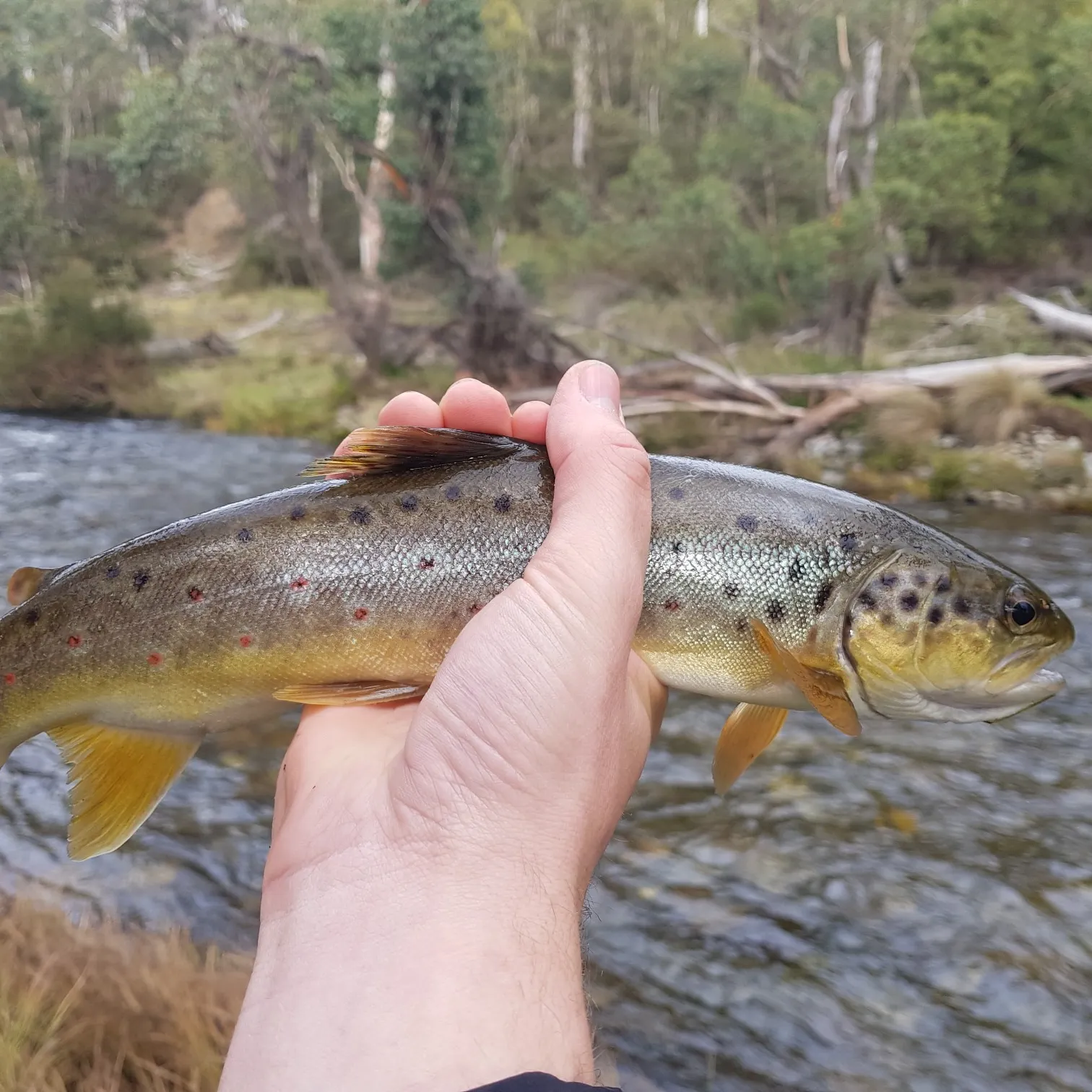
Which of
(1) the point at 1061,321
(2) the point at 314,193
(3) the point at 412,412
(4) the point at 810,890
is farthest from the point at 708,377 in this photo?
(2) the point at 314,193

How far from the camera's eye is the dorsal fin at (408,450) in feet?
7.08

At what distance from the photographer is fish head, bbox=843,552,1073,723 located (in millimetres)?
2076

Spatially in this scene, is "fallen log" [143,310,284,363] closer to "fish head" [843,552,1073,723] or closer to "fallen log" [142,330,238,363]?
"fallen log" [142,330,238,363]

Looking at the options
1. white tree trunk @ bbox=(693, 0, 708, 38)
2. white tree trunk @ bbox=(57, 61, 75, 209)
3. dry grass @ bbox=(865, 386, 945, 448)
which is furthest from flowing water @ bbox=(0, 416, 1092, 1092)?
white tree trunk @ bbox=(693, 0, 708, 38)

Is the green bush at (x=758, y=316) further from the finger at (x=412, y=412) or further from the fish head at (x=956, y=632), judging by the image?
the fish head at (x=956, y=632)

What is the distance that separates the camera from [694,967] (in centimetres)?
359

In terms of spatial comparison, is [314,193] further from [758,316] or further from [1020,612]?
[1020,612]

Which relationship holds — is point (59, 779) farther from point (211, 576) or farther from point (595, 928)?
point (211, 576)

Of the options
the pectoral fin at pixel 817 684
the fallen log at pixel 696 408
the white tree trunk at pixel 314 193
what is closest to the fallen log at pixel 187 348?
the white tree trunk at pixel 314 193

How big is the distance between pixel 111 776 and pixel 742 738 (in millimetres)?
1555

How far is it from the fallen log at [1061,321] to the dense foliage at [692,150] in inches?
129

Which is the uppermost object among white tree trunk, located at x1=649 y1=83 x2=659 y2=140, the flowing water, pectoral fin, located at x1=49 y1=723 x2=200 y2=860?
white tree trunk, located at x1=649 y1=83 x2=659 y2=140

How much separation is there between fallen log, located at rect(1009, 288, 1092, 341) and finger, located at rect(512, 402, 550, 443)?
51.9 ft

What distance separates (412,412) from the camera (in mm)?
2646
